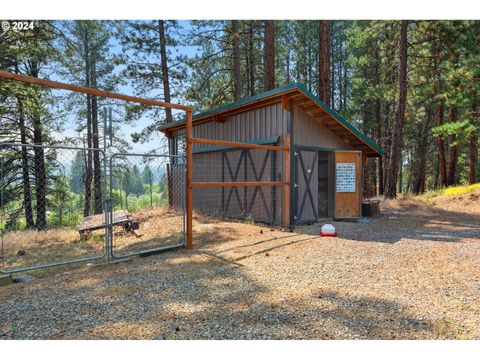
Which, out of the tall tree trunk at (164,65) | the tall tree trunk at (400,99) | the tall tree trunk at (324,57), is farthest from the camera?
the tall tree trunk at (164,65)

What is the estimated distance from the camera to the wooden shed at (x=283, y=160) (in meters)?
8.11

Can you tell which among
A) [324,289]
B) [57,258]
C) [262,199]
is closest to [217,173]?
[262,199]

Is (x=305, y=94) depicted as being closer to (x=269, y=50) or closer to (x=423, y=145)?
(x=269, y=50)

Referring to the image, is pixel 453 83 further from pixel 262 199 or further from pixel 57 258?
pixel 57 258

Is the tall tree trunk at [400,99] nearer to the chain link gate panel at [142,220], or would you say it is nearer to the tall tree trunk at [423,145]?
the tall tree trunk at [423,145]

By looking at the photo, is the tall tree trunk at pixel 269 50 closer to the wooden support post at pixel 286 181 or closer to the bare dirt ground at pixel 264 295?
the wooden support post at pixel 286 181

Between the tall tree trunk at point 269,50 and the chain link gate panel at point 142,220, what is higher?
the tall tree trunk at point 269,50

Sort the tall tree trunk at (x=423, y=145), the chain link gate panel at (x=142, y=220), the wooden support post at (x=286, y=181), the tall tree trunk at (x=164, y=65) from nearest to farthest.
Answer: the chain link gate panel at (x=142, y=220) < the wooden support post at (x=286, y=181) < the tall tree trunk at (x=164, y=65) < the tall tree trunk at (x=423, y=145)

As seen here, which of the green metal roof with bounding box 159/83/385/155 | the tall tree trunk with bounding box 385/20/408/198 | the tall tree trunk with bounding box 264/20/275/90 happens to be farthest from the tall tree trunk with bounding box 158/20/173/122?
the tall tree trunk with bounding box 385/20/408/198

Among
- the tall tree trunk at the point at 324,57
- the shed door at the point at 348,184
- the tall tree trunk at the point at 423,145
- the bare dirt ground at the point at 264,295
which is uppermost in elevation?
the tall tree trunk at the point at 324,57

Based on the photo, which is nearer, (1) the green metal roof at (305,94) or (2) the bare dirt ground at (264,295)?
(2) the bare dirt ground at (264,295)

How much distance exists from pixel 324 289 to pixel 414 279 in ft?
4.29

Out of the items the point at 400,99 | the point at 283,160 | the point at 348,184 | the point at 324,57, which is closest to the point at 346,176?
the point at 348,184

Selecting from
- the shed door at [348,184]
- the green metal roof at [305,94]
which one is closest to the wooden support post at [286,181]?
the green metal roof at [305,94]
